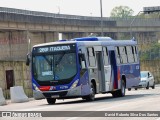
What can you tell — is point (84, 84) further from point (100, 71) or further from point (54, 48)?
point (100, 71)

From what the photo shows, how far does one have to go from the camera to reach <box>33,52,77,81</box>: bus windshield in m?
28.3

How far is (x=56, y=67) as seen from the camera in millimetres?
28516

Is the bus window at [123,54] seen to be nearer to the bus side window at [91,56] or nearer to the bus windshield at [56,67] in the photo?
the bus side window at [91,56]

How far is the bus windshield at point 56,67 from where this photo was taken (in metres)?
28.3

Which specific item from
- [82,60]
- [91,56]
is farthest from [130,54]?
[82,60]

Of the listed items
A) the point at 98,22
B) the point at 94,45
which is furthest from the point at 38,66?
the point at 98,22

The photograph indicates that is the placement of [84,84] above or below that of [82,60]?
below

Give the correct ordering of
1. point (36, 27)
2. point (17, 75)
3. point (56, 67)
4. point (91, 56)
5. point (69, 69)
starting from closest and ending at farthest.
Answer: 1. point (69, 69)
2. point (56, 67)
3. point (91, 56)
4. point (17, 75)
5. point (36, 27)

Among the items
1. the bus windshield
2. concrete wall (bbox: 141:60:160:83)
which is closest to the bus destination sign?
the bus windshield

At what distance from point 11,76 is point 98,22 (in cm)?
6813

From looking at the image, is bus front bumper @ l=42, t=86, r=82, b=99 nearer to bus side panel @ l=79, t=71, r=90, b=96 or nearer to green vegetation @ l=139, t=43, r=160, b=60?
bus side panel @ l=79, t=71, r=90, b=96

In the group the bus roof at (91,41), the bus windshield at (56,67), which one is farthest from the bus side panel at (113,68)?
the bus windshield at (56,67)

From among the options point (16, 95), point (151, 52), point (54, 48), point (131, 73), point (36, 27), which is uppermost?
point (36, 27)

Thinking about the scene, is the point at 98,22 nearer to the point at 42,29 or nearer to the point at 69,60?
the point at 42,29
